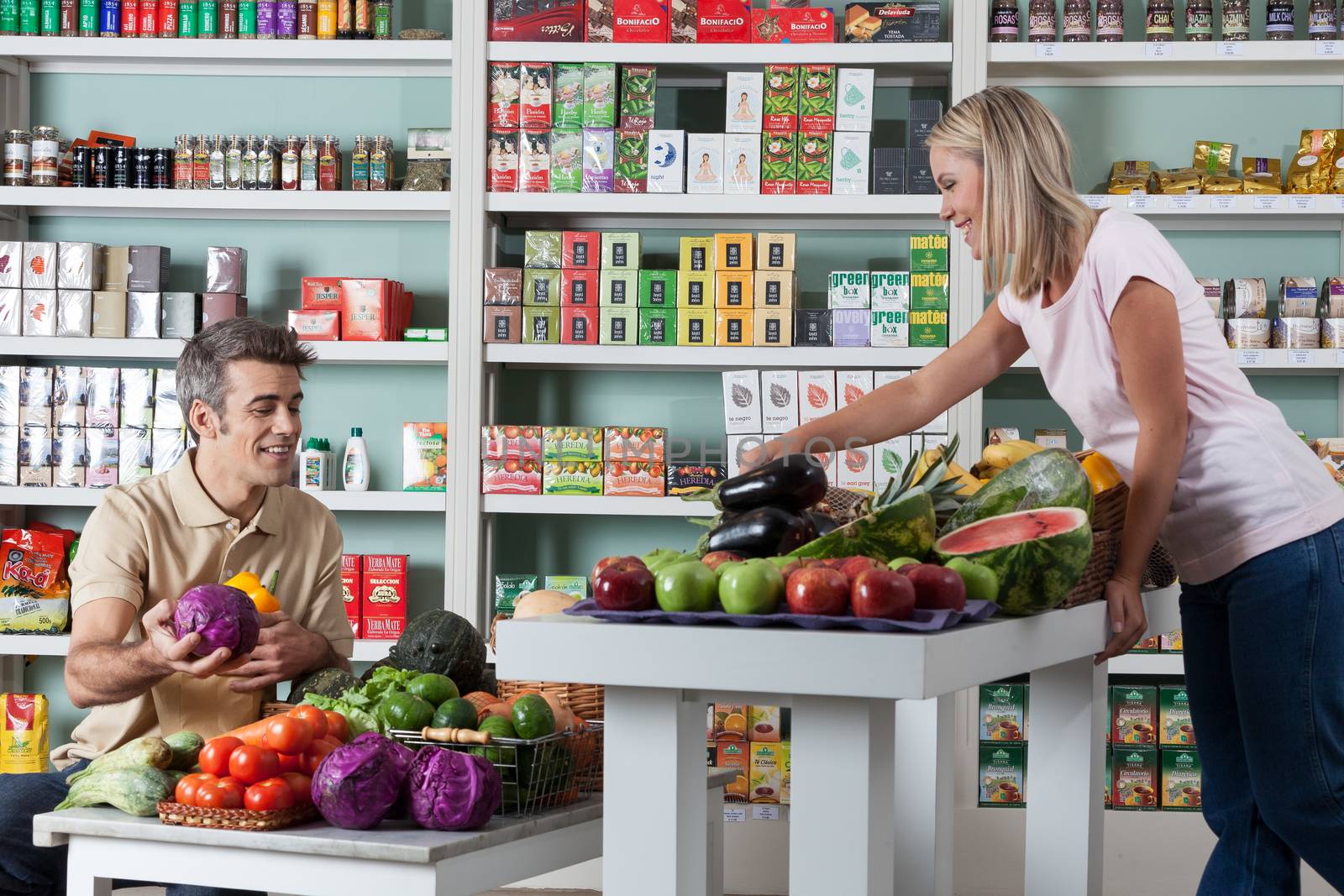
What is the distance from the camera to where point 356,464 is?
370 centimetres

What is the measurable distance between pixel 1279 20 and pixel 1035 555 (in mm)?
2815

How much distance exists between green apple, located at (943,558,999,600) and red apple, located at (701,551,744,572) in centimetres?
21

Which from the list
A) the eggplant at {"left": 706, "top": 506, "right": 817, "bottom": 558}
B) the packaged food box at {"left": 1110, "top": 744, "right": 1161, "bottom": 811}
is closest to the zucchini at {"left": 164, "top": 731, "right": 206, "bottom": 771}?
the eggplant at {"left": 706, "top": 506, "right": 817, "bottom": 558}

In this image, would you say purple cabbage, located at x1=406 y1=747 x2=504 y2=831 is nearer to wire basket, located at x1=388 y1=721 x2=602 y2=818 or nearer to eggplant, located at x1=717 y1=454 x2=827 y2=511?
wire basket, located at x1=388 y1=721 x2=602 y2=818

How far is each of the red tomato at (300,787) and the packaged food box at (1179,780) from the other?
2.66 m

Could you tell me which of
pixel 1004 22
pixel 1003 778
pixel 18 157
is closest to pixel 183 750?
pixel 1003 778

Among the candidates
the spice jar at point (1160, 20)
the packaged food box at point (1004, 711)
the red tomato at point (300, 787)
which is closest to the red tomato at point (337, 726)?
the red tomato at point (300, 787)

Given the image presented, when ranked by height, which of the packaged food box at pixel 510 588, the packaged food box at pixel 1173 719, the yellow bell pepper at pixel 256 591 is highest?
the yellow bell pepper at pixel 256 591

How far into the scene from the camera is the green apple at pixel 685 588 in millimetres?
1168

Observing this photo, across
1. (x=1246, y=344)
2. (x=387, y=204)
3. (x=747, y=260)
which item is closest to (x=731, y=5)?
(x=747, y=260)

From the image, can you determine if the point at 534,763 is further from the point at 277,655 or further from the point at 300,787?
the point at 277,655

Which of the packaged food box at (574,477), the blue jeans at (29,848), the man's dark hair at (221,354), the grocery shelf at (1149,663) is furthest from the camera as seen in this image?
the packaged food box at (574,477)

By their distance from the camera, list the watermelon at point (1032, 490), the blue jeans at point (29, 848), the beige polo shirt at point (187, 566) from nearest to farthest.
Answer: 1. the watermelon at point (1032, 490)
2. the blue jeans at point (29, 848)
3. the beige polo shirt at point (187, 566)

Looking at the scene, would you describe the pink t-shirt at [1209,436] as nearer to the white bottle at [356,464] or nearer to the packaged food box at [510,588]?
the packaged food box at [510,588]
